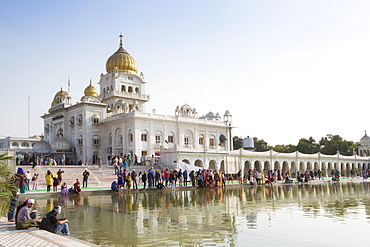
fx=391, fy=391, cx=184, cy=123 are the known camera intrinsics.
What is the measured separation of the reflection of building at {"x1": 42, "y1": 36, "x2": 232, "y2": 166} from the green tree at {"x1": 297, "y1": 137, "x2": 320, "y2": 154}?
3232 cm

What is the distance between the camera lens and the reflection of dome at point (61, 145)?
45531 millimetres

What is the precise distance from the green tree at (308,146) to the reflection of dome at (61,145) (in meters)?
51.8

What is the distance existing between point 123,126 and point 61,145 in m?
7.92

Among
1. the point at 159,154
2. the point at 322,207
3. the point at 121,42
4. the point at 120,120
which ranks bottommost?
the point at 322,207

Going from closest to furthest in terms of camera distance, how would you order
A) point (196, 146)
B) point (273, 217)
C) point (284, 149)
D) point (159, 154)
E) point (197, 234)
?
point (197, 234) → point (273, 217) → point (159, 154) → point (196, 146) → point (284, 149)

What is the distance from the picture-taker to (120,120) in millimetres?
44938

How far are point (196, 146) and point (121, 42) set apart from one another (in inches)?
741

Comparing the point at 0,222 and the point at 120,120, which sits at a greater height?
the point at 120,120

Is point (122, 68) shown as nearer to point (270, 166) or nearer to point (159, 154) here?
point (159, 154)

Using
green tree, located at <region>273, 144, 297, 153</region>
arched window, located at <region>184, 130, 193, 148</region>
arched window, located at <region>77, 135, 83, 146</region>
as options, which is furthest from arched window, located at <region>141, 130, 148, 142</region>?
green tree, located at <region>273, 144, 297, 153</region>

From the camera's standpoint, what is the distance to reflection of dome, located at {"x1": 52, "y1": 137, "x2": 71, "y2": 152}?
45531 millimetres

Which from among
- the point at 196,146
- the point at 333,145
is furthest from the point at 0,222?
the point at 333,145

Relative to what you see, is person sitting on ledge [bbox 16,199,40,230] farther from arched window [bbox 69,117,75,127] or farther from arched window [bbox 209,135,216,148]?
arched window [bbox 209,135,216,148]

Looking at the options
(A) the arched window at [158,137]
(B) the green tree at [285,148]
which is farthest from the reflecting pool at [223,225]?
(B) the green tree at [285,148]
